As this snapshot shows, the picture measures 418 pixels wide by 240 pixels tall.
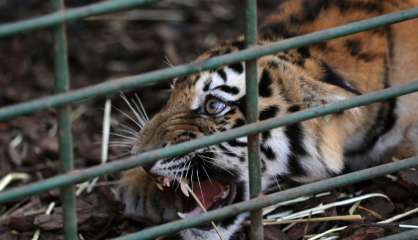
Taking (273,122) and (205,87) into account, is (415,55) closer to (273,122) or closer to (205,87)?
(205,87)

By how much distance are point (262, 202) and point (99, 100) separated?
2.18 meters

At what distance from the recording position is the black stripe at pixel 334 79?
3.25 meters

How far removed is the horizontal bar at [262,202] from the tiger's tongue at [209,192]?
1.96ft

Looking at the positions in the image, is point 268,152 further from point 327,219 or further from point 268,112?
point 327,219

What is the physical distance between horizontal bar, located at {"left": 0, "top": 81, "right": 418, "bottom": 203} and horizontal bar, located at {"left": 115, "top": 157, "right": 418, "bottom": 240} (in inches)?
7.3

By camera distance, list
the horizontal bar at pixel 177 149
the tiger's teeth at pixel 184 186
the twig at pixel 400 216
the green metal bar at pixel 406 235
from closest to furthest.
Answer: the horizontal bar at pixel 177 149
the green metal bar at pixel 406 235
the tiger's teeth at pixel 184 186
the twig at pixel 400 216

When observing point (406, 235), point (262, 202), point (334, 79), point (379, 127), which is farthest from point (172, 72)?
point (379, 127)

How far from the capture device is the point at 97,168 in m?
2.36

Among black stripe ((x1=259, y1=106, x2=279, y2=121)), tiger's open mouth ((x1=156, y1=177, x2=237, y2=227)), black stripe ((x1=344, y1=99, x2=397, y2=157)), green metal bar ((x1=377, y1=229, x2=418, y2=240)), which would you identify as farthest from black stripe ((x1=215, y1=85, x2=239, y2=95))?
green metal bar ((x1=377, y1=229, x2=418, y2=240))

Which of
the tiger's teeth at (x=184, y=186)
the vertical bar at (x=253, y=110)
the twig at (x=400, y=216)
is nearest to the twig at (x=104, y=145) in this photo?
the tiger's teeth at (x=184, y=186)

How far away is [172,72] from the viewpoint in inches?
93.5

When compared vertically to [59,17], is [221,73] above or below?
above

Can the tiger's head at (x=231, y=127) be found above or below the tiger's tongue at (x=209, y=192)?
above

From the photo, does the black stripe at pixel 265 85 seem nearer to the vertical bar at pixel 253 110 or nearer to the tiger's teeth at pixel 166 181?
the tiger's teeth at pixel 166 181
